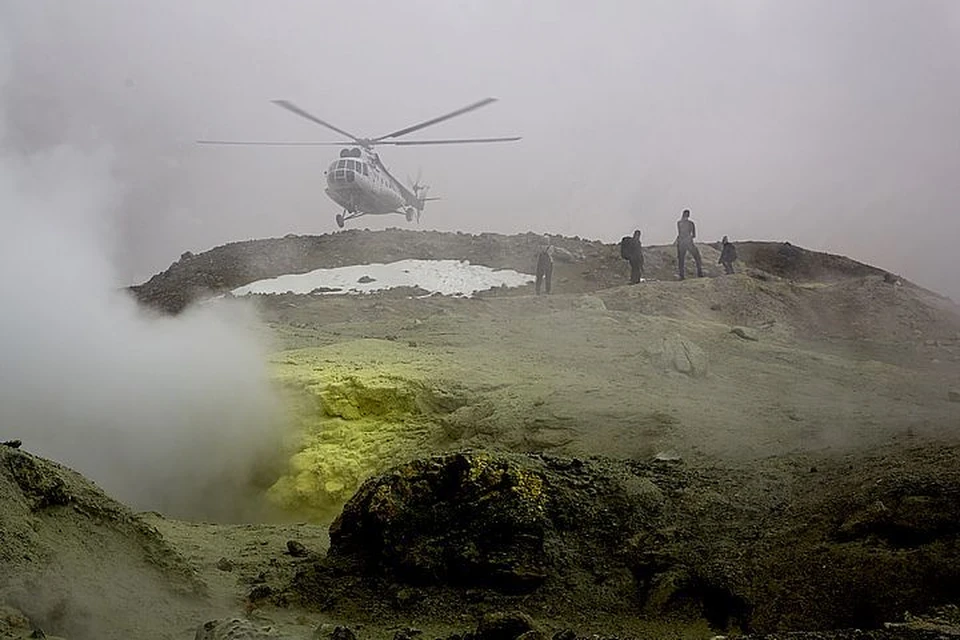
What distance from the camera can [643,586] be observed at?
3.70 meters

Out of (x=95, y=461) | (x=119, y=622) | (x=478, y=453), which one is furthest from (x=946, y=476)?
(x=95, y=461)

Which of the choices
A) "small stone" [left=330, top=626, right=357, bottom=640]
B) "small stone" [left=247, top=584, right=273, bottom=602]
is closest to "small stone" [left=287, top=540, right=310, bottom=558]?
"small stone" [left=247, top=584, right=273, bottom=602]

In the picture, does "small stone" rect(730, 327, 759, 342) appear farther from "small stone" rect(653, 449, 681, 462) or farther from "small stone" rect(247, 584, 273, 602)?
"small stone" rect(247, 584, 273, 602)

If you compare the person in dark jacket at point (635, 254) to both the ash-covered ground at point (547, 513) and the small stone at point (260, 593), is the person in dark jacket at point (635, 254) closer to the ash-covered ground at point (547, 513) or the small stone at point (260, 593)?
the ash-covered ground at point (547, 513)

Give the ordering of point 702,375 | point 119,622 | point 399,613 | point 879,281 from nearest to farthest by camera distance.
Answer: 1. point 119,622
2. point 399,613
3. point 702,375
4. point 879,281

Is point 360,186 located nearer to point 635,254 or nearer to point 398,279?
point 398,279

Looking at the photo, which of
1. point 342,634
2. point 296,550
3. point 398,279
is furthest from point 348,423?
point 398,279

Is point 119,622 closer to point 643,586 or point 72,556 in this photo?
point 72,556

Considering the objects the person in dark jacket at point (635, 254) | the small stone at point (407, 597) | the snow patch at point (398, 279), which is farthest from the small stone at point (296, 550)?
the snow patch at point (398, 279)

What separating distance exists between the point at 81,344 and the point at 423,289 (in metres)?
11.0

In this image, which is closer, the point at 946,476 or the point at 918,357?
the point at 946,476

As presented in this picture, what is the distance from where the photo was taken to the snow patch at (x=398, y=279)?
18.4 meters

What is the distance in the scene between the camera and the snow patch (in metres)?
18.4

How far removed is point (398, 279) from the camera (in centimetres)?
1903
